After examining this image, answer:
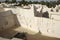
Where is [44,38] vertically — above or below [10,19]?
below

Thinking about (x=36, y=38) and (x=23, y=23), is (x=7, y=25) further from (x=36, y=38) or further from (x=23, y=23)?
(x=36, y=38)

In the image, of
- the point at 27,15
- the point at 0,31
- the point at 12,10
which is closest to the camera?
the point at 0,31

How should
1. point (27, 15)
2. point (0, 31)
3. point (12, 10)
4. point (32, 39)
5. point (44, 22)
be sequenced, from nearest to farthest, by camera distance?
point (32, 39), point (44, 22), point (0, 31), point (27, 15), point (12, 10)

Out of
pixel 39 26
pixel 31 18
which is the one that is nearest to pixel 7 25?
pixel 31 18

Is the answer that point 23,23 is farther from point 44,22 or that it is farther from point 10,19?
point 44,22

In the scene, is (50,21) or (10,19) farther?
(10,19)

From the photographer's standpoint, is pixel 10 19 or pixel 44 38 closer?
pixel 44 38

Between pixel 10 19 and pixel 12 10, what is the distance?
4.88 ft

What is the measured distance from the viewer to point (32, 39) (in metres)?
11.9

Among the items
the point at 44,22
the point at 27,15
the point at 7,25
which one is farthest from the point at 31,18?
the point at 7,25

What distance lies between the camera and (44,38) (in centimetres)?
1218

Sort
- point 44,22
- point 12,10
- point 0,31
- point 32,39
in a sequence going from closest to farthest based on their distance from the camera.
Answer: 1. point 32,39
2. point 44,22
3. point 0,31
4. point 12,10

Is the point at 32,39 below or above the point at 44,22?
below

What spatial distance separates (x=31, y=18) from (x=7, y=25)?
300 cm
